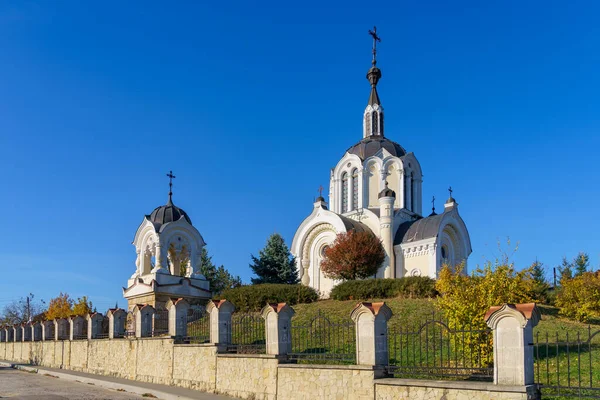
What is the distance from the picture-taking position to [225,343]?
15352 millimetres

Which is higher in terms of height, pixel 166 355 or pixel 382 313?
pixel 382 313

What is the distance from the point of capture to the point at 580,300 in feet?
68.4

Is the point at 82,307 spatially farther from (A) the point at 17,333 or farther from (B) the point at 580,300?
(B) the point at 580,300

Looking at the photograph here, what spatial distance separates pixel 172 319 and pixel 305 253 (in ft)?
67.1

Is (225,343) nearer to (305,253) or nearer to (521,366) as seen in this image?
(521,366)

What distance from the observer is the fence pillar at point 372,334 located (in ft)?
36.4

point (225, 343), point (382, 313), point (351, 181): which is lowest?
point (225, 343)

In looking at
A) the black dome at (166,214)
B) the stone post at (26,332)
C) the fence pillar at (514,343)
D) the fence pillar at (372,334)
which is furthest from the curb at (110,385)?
the black dome at (166,214)

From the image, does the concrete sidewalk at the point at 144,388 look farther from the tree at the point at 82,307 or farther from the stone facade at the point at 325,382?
the tree at the point at 82,307

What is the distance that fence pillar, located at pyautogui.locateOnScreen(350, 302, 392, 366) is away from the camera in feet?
36.4

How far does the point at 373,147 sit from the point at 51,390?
2711 cm

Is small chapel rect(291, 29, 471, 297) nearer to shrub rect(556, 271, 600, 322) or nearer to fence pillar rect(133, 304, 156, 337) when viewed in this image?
shrub rect(556, 271, 600, 322)

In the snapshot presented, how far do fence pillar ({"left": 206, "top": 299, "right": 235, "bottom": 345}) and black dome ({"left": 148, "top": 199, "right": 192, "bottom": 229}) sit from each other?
50.9 feet

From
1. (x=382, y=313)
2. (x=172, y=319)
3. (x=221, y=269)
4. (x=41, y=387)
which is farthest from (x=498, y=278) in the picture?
(x=221, y=269)
